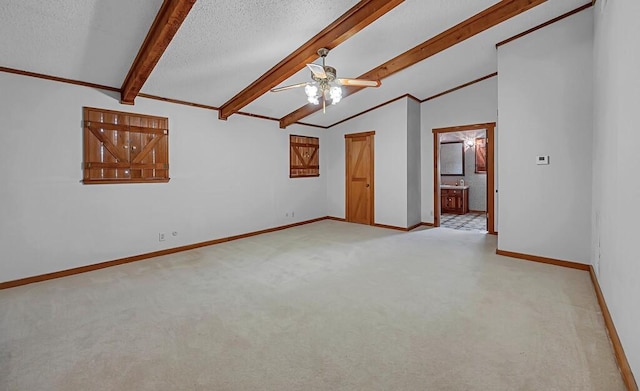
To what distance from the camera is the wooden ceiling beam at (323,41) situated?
2.98 m

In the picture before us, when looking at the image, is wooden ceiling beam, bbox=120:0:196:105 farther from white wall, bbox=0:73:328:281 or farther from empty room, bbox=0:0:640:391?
white wall, bbox=0:73:328:281

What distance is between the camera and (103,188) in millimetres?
4094

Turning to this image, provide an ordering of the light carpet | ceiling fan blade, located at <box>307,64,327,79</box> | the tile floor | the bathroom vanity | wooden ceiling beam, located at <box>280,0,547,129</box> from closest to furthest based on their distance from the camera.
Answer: the light carpet → ceiling fan blade, located at <box>307,64,327,79</box> → wooden ceiling beam, located at <box>280,0,547,129</box> → the tile floor → the bathroom vanity

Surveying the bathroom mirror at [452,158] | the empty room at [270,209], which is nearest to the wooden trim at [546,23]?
the empty room at [270,209]

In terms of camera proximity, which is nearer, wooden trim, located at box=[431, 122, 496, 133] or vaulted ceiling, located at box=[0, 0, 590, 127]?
vaulted ceiling, located at box=[0, 0, 590, 127]

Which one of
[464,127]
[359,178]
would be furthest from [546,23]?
[359,178]

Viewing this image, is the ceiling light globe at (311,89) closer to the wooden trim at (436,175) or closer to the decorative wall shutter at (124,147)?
the decorative wall shutter at (124,147)

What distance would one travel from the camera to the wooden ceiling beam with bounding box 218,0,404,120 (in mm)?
2980

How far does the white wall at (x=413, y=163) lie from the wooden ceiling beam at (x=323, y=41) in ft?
10.7

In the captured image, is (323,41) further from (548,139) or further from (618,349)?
(618,349)

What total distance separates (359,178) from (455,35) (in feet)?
12.6

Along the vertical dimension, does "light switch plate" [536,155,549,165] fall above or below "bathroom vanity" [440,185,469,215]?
above

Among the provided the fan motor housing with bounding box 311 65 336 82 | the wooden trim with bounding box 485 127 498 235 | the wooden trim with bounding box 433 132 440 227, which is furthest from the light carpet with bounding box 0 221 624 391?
the wooden trim with bounding box 433 132 440 227

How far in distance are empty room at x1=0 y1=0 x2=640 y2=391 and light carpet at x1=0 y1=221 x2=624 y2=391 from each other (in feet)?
0.07
